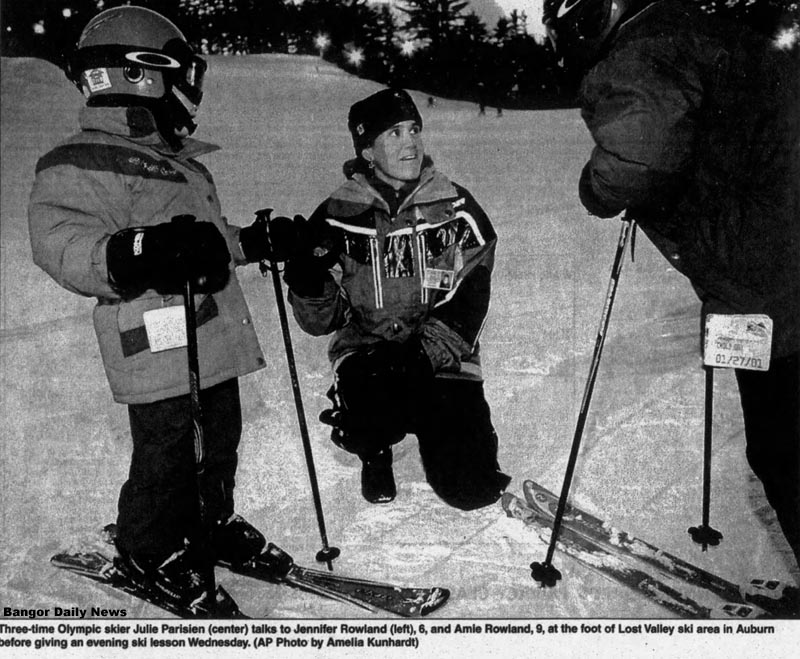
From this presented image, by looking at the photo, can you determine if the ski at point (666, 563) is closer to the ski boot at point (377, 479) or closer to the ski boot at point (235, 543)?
the ski boot at point (377, 479)

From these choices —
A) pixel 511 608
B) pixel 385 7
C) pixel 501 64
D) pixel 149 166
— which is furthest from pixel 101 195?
pixel 511 608

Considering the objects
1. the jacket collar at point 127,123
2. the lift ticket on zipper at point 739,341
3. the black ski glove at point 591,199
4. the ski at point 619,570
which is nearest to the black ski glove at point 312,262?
the jacket collar at point 127,123

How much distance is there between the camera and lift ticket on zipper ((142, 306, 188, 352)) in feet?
5.38

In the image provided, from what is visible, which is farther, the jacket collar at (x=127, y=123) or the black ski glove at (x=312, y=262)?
the black ski glove at (x=312, y=262)

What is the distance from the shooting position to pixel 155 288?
165cm

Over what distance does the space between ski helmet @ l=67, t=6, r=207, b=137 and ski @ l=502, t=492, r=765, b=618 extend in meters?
1.39

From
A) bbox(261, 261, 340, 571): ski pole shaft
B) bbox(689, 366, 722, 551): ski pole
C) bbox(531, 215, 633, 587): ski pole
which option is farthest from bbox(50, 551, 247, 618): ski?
bbox(689, 366, 722, 551): ski pole

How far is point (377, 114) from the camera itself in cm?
194

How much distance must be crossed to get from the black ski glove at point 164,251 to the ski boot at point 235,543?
77 centimetres

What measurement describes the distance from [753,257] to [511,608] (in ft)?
3.42

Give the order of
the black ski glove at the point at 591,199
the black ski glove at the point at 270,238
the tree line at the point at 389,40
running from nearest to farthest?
the black ski glove at the point at 591,199 → the black ski glove at the point at 270,238 → the tree line at the point at 389,40

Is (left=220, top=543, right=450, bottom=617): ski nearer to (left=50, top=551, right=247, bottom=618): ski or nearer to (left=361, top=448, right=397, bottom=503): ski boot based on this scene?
(left=50, top=551, right=247, bottom=618): ski

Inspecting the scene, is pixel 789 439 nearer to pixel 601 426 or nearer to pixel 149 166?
pixel 601 426

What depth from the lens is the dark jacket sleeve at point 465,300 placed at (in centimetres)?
196
